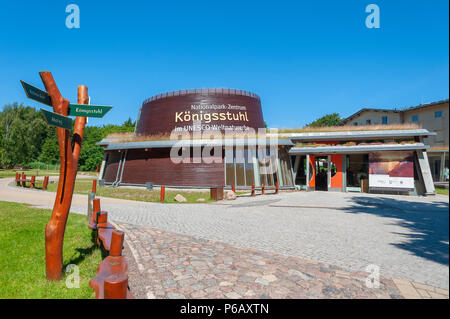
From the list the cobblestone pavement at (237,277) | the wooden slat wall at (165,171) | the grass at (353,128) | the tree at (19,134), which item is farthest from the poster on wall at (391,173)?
the tree at (19,134)

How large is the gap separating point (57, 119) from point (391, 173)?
2129cm

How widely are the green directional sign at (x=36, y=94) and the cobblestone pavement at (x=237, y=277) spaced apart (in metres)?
3.12

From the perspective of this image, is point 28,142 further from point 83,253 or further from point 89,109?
point 89,109

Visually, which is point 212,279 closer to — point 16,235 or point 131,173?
point 16,235

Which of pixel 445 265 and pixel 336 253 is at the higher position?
pixel 445 265

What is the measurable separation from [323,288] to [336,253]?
5.99 ft

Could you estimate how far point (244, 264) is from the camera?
15.1 feet

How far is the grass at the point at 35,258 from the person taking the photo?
3605 millimetres

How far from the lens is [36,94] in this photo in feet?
12.2

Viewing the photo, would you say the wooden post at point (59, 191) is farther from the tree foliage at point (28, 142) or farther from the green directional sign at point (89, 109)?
the tree foliage at point (28, 142)

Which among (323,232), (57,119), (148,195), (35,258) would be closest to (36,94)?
(57,119)

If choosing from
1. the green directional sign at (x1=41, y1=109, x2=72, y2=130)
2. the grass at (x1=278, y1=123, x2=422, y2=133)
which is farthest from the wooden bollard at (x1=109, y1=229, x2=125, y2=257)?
the grass at (x1=278, y1=123, x2=422, y2=133)

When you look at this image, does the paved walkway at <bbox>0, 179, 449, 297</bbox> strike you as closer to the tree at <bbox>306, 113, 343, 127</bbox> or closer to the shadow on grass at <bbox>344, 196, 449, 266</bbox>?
the shadow on grass at <bbox>344, 196, 449, 266</bbox>

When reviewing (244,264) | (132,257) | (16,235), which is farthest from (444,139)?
(16,235)
